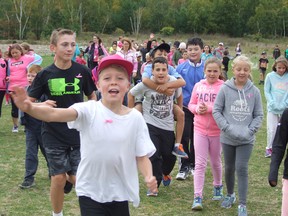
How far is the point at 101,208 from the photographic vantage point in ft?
11.9

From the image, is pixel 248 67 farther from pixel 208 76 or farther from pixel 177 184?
pixel 177 184

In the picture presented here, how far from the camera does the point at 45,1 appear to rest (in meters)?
85.8

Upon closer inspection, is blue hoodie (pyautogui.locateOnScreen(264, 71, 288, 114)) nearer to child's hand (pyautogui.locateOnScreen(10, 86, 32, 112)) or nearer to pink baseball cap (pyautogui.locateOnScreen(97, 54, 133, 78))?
pink baseball cap (pyautogui.locateOnScreen(97, 54, 133, 78))

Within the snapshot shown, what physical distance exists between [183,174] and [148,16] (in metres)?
95.3

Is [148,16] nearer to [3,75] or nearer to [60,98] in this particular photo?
[3,75]

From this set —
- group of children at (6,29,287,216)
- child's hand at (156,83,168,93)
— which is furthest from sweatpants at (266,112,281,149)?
child's hand at (156,83,168,93)

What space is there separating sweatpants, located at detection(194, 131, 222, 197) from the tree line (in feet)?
250

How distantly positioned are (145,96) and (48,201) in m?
1.79

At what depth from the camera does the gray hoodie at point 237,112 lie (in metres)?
5.54

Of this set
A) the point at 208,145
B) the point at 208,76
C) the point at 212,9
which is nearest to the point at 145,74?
the point at 208,76

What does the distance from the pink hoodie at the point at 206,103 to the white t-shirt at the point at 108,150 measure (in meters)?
2.47

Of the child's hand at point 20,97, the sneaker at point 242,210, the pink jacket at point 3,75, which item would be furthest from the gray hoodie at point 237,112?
the pink jacket at point 3,75

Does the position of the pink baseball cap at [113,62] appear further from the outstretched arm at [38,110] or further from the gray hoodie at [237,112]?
the gray hoodie at [237,112]

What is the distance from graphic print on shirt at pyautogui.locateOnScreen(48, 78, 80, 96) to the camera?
200 inches
